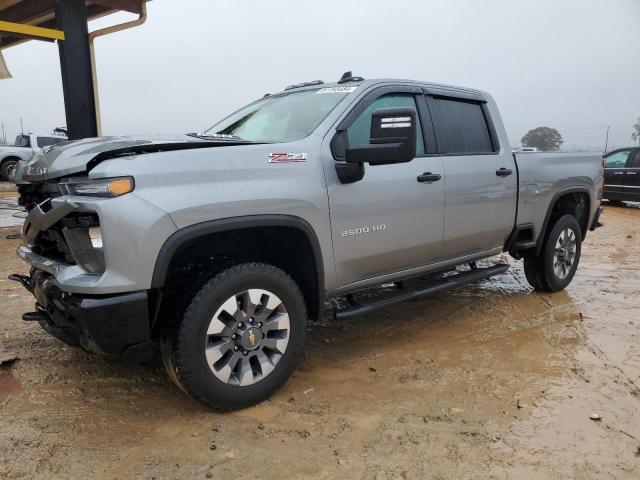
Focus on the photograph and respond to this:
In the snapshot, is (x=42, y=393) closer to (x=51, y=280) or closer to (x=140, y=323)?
(x=51, y=280)

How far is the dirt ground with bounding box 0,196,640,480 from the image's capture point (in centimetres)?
237

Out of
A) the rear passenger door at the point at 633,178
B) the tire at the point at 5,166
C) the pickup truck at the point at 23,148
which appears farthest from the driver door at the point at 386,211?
the tire at the point at 5,166

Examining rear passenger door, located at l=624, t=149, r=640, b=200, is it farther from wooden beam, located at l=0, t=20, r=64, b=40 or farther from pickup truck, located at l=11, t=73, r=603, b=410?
wooden beam, located at l=0, t=20, r=64, b=40

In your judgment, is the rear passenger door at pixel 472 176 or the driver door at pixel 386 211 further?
the rear passenger door at pixel 472 176

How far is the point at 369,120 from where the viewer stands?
11.4 feet

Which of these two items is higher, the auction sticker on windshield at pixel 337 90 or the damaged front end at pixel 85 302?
the auction sticker on windshield at pixel 337 90

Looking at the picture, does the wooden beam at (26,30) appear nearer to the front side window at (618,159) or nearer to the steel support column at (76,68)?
the steel support column at (76,68)

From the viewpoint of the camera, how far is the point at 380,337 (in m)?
4.09

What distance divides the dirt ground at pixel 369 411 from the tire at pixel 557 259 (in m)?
0.82

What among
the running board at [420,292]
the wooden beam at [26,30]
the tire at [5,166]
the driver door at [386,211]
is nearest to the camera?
the driver door at [386,211]

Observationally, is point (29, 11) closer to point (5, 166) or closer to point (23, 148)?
point (5, 166)

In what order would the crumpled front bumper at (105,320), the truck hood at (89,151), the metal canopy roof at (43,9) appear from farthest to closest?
1. the metal canopy roof at (43,9)
2. the truck hood at (89,151)
3. the crumpled front bumper at (105,320)

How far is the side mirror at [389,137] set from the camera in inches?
113

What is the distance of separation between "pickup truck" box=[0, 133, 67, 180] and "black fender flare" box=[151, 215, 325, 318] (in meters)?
16.0
